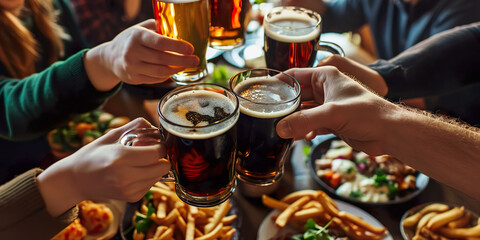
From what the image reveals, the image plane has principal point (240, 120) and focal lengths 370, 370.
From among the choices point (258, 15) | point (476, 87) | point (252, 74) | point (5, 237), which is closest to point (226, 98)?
point (252, 74)

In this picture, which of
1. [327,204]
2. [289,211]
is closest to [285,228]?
[289,211]

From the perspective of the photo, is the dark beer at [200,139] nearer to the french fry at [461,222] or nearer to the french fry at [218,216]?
→ the french fry at [218,216]

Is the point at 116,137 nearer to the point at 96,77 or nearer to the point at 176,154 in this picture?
the point at 176,154

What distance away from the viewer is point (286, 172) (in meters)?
1.90

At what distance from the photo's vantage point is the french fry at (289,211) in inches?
61.9

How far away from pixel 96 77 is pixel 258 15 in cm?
222

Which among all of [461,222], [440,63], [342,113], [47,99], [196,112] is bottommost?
[461,222]

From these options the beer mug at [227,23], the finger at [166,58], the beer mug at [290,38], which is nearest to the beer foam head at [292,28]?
the beer mug at [290,38]

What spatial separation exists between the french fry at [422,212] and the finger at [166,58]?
3.93 ft

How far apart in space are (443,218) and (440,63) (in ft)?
3.09

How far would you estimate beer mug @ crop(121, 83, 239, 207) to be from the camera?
2.95ft

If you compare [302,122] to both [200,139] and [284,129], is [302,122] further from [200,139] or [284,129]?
[200,139]

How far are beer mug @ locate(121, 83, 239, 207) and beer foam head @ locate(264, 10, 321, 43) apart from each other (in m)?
0.42

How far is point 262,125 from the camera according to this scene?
103 cm
